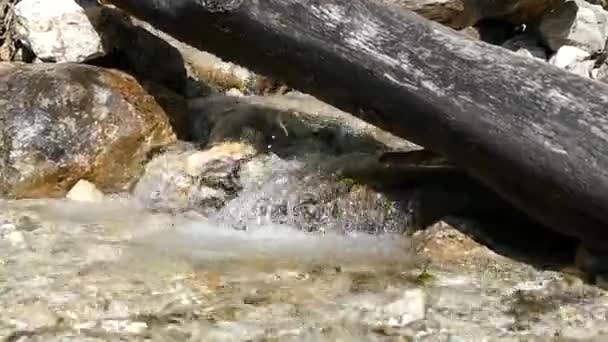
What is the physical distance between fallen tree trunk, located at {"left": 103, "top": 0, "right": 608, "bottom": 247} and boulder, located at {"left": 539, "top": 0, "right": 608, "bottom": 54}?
3.41 metres

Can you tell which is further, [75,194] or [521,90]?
[75,194]

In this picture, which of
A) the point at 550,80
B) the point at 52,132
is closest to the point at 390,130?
the point at 550,80

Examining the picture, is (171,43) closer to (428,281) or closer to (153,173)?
(153,173)

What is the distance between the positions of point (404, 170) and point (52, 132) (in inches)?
82.8

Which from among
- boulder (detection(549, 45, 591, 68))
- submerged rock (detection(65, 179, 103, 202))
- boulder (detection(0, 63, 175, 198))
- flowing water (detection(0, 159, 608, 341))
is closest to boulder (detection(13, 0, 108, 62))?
boulder (detection(0, 63, 175, 198))

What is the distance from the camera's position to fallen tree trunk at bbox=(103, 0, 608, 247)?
14.7 feet

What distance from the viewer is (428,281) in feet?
14.9

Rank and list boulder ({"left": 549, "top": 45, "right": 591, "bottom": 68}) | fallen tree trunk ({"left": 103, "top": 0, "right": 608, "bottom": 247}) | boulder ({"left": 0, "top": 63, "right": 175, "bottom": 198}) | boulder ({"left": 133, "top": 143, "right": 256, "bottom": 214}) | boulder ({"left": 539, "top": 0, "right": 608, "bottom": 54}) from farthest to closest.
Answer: boulder ({"left": 539, "top": 0, "right": 608, "bottom": 54})
boulder ({"left": 549, "top": 45, "right": 591, "bottom": 68})
boulder ({"left": 0, "top": 63, "right": 175, "bottom": 198})
boulder ({"left": 133, "top": 143, "right": 256, "bottom": 214})
fallen tree trunk ({"left": 103, "top": 0, "right": 608, "bottom": 247})

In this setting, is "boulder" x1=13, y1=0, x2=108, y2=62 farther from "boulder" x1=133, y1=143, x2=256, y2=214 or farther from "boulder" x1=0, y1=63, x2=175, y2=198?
"boulder" x1=133, y1=143, x2=256, y2=214

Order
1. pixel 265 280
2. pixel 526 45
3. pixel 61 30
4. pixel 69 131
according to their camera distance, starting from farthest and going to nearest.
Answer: pixel 526 45 < pixel 61 30 < pixel 69 131 < pixel 265 280

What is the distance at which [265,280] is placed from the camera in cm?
449

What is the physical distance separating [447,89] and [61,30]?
9.78 ft

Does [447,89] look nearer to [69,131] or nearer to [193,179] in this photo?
[193,179]

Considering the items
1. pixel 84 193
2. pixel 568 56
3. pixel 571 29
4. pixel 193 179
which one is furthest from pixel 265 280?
pixel 571 29
